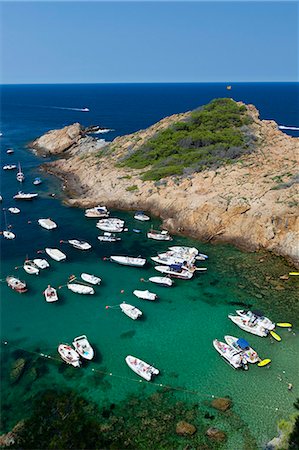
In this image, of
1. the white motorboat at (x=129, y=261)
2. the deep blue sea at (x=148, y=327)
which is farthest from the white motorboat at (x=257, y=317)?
the white motorboat at (x=129, y=261)

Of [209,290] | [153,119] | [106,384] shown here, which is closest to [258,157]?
[209,290]

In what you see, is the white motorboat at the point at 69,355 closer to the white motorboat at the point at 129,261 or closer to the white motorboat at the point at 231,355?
the white motorboat at the point at 231,355

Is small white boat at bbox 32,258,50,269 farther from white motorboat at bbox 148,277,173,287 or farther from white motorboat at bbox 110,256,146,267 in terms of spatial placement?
white motorboat at bbox 148,277,173,287

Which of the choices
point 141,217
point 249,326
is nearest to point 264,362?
point 249,326

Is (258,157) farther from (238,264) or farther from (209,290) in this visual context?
(209,290)

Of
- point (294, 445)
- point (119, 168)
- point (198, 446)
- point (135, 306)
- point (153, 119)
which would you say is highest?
point (153, 119)

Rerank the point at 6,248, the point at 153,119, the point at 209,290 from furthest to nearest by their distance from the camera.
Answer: the point at 153,119
the point at 6,248
the point at 209,290

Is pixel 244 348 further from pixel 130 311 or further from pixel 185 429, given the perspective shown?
pixel 130 311
